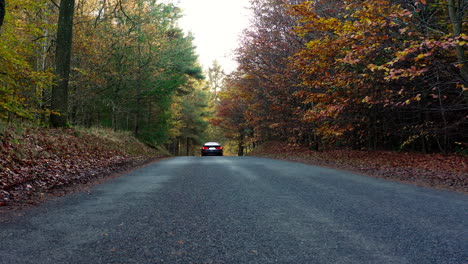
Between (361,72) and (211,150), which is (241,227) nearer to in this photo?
(361,72)

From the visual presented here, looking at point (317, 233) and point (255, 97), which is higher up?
point (255, 97)

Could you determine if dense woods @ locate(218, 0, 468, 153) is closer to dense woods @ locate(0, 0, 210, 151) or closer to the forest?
the forest

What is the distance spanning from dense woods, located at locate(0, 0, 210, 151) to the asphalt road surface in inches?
243

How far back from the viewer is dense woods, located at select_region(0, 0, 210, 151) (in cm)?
975

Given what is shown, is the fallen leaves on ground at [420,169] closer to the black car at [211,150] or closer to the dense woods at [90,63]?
the dense woods at [90,63]

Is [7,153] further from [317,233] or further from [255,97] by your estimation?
[255,97]

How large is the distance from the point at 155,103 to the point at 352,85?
16.2m

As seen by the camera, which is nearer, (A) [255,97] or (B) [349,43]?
(B) [349,43]

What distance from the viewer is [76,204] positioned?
5.03 meters

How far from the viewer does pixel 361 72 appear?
41.3ft

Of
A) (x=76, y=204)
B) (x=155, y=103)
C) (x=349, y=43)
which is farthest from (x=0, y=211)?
(x=155, y=103)

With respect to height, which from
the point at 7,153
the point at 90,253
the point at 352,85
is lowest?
the point at 90,253

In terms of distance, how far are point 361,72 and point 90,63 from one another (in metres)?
13.1

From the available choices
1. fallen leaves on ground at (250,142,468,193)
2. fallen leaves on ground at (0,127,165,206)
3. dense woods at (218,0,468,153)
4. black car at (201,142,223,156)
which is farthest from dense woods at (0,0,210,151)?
fallen leaves on ground at (250,142,468,193)
